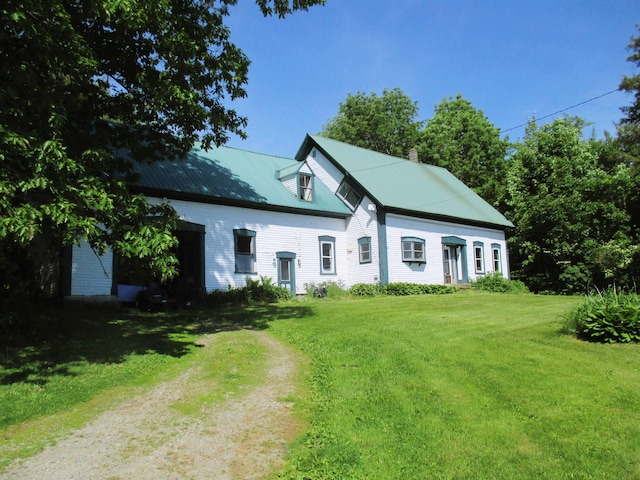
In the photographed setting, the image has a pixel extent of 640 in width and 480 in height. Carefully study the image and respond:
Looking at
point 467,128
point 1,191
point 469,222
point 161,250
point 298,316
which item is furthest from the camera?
point 467,128

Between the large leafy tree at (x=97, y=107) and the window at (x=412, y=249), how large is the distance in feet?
44.7

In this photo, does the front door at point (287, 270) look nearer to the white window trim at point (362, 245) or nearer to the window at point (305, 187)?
the window at point (305, 187)

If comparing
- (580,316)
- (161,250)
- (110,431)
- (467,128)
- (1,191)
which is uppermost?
(467,128)

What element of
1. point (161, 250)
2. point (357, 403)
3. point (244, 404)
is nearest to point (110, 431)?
point (244, 404)

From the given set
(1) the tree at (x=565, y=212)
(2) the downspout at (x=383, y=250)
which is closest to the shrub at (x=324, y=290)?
(2) the downspout at (x=383, y=250)

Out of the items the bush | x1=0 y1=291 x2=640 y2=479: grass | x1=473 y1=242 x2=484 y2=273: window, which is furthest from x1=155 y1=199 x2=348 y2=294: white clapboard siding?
x1=473 y1=242 x2=484 y2=273: window

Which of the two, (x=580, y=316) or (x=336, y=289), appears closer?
(x=580, y=316)

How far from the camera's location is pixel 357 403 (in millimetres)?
6684

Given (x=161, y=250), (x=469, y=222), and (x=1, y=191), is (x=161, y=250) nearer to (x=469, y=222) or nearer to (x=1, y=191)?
(x=1, y=191)

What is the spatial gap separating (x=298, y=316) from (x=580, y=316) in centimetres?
799

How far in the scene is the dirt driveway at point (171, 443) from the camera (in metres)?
4.90

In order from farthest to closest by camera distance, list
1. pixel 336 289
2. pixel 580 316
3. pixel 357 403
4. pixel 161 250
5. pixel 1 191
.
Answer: pixel 336 289, pixel 580 316, pixel 161 250, pixel 1 191, pixel 357 403

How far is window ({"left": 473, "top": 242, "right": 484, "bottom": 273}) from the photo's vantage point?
98.7 ft

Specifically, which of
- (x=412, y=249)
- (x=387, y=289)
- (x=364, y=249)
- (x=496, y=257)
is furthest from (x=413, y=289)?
(x=496, y=257)
